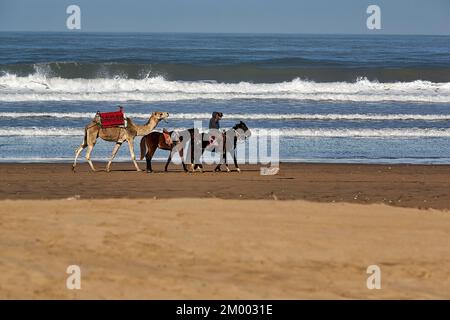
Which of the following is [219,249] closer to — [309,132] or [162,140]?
[162,140]

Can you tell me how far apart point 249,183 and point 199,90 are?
24.5 m

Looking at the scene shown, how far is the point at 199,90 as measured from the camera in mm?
40594

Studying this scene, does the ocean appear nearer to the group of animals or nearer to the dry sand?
the group of animals

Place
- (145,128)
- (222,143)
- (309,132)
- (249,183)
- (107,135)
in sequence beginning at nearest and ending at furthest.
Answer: (249,183)
(222,143)
(107,135)
(145,128)
(309,132)

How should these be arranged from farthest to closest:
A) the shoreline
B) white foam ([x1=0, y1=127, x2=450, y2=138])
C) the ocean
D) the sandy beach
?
1. white foam ([x1=0, y1=127, x2=450, y2=138])
2. the ocean
3. the shoreline
4. the sandy beach

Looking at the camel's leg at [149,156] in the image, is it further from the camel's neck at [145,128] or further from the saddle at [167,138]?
the camel's neck at [145,128]

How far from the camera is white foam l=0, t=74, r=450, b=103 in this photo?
35.7 metres

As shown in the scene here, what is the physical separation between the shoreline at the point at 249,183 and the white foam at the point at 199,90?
16.4 meters

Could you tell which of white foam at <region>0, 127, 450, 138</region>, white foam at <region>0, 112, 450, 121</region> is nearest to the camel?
white foam at <region>0, 127, 450, 138</region>

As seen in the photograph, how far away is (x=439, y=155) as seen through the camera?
70.6 feet

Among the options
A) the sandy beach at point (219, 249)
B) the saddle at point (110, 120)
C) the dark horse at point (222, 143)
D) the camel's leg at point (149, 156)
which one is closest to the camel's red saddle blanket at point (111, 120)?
the saddle at point (110, 120)

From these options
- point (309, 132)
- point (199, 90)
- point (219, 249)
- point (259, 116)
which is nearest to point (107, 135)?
point (309, 132)

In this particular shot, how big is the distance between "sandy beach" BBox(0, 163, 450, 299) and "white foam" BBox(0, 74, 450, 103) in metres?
24.2
